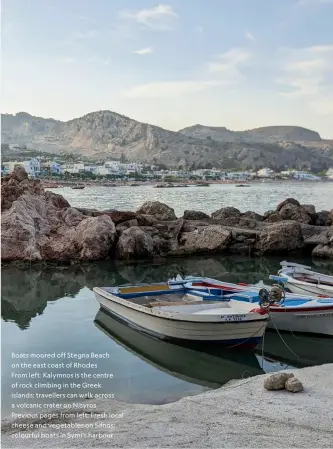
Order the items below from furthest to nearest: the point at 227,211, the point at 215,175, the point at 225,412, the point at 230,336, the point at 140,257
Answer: the point at 215,175 < the point at 227,211 < the point at 140,257 < the point at 230,336 < the point at 225,412

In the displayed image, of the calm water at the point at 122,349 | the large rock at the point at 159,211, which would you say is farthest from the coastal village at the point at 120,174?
the calm water at the point at 122,349

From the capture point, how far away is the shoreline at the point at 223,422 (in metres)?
6.45

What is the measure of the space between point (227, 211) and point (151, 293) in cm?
1861

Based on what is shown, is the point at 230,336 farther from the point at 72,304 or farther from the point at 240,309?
the point at 72,304

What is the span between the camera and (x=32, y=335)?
12.9 meters

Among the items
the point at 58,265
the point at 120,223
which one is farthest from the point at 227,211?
the point at 58,265

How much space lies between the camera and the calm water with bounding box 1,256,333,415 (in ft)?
32.5

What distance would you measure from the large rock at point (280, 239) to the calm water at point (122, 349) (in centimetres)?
1019

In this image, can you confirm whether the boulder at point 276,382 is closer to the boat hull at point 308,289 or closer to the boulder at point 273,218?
the boat hull at point 308,289

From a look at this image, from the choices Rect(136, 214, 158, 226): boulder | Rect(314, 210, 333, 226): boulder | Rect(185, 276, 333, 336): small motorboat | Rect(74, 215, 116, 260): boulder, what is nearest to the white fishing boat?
Rect(185, 276, 333, 336): small motorboat

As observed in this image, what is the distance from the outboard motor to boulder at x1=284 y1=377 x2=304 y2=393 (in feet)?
9.93

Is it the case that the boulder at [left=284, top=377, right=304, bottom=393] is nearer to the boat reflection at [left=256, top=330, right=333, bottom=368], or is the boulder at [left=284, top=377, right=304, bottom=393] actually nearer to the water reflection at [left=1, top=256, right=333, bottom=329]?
the boat reflection at [left=256, top=330, right=333, bottom=368]

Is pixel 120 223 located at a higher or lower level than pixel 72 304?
higher

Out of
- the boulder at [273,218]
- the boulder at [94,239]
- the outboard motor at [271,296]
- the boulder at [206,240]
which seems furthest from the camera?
the boulder at [273,218]
